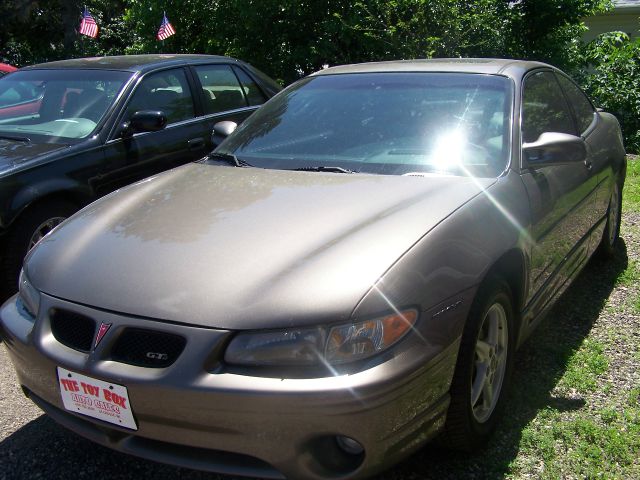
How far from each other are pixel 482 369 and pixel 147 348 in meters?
1.32

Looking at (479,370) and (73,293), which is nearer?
(73,293)

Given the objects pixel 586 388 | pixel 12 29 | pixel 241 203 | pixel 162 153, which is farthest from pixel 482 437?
pixel 12 29

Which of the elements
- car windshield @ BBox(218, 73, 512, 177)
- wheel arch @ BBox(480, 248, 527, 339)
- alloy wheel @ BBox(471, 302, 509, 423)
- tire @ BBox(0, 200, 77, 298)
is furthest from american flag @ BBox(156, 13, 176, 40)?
alloy wheel @ BBox(471, 302, 509, 423)

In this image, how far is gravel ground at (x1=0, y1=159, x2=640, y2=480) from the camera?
8.42 ft

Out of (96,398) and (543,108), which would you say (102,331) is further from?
(543,108)

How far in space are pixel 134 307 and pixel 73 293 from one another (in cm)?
31

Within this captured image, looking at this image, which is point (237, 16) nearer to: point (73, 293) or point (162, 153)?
point (162, 153)

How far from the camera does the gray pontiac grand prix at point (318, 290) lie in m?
2.01

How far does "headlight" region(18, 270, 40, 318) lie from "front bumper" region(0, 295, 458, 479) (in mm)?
325

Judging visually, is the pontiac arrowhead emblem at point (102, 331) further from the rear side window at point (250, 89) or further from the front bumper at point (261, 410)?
the rear side window at point (250, 89)

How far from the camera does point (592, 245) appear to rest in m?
4.16

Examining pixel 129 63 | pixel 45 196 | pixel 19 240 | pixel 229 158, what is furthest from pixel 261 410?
pixel 129 63

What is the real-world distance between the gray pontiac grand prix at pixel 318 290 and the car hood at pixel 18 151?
1.33m

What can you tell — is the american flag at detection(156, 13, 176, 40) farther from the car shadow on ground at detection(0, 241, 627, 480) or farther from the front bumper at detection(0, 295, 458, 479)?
the front bumper at detection(0, 295, 458, 479)
